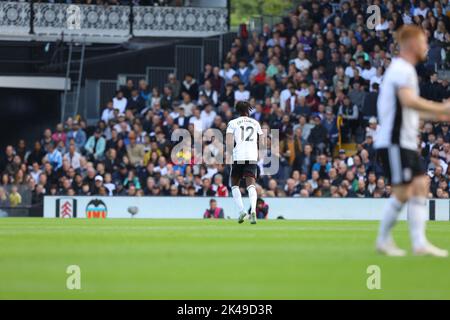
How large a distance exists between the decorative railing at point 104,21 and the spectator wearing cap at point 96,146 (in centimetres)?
631

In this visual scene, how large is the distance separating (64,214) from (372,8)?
1268cm

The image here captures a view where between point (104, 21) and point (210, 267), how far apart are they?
3060 centimetres

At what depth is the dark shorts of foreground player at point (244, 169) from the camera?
2345 centimetres

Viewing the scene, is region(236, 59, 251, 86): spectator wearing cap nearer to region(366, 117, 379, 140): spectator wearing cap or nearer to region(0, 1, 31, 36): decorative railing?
region(366, 117, 379, 140): spectator wearing cap

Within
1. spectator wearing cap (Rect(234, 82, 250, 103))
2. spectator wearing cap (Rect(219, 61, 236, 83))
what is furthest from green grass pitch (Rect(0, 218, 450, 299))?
spectator wearing cap (Rect(219, 61, 236, 83))

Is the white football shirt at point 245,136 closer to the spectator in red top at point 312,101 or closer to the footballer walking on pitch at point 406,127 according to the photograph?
the footballer walking on pitch at point 406,127

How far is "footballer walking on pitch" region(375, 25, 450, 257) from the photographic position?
12695mm

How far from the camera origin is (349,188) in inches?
1264

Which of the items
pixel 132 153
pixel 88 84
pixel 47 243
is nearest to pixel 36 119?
pixel 88 84

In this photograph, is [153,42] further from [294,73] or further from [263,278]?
[263,278]

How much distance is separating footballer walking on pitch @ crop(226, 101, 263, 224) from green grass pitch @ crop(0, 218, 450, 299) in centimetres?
423

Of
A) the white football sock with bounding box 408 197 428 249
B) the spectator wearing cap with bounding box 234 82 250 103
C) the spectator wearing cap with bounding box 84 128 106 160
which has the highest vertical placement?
the spectator wearing cap with bounding box 234 82 250 103

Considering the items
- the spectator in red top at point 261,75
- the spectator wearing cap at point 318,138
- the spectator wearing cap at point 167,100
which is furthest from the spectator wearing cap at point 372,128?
the spectator wearing cap at point 167,100

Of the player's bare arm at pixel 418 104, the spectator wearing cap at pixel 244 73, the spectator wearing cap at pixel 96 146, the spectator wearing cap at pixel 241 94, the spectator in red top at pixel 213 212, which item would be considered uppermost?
the spectator wearing cap at pixel 244 73
